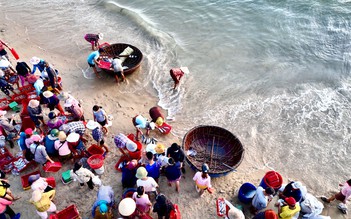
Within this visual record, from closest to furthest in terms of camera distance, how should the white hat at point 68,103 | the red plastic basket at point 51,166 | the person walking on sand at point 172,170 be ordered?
the person walking on sand at point 172,170
the red plastic basket at point 51,166
the white hat at point 68,103

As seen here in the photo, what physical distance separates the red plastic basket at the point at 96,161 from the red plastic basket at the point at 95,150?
34 cm

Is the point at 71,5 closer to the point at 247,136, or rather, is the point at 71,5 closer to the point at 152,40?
the point at 152,40

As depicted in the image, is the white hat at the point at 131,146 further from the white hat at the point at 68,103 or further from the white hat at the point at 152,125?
the white hat at the point at 68,103

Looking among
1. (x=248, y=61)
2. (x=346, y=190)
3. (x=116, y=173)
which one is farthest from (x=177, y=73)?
(x=346, y=190)

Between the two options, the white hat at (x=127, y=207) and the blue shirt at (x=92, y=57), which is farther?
Result: the blue shirt at (x=92, y=57)

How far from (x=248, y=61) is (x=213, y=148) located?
6422 mm

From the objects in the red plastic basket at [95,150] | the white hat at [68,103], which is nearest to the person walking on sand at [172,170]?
the red plastic basket at [95,150]

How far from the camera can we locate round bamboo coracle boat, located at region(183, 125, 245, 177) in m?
8.50

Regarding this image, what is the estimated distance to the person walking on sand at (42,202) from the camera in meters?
6.42

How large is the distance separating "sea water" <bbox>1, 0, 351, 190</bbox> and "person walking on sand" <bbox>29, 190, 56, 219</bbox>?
480cm

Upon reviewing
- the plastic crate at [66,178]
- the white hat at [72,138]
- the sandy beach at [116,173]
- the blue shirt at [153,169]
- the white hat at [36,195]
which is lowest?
the sandy beach at [116,173]

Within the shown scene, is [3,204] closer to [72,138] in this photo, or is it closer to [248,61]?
[72,138]

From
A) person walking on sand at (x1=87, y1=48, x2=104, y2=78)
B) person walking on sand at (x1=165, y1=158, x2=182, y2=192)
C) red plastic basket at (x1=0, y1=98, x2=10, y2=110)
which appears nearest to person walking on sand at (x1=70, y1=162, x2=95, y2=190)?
person walking on sand at (x1=165, y1=158, x2=182, y2=192)

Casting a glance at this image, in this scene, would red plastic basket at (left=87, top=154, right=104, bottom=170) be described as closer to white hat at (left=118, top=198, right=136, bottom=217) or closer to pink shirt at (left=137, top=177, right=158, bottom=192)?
pink shirt at (left=137, top=177, right=158, bottom=192)
